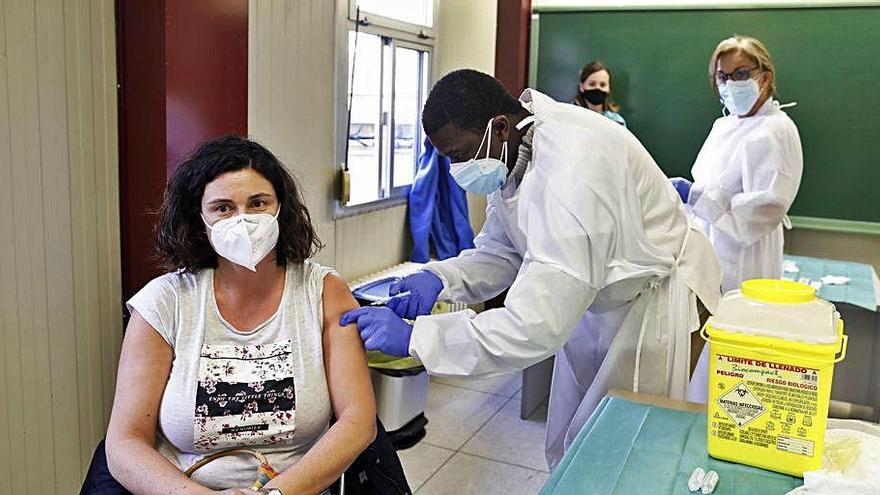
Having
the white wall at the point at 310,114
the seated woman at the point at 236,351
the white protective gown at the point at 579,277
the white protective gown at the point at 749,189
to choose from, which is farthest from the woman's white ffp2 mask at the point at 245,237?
the white protective gown at the point at 749,189

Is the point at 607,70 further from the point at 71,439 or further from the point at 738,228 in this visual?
the point at 71,439

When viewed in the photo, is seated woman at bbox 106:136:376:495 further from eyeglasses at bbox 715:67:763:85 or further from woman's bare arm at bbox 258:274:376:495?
eyeglasses at bbox 715:67:763:85

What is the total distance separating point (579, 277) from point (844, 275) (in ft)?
7.23

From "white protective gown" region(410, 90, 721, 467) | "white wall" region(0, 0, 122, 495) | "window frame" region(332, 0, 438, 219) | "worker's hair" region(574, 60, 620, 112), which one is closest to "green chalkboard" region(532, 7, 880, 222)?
"worker's hair" region(574, 60, 620, 112)

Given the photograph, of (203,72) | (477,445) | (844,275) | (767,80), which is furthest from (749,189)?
(203,72)

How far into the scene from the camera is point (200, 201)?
63.1 inches

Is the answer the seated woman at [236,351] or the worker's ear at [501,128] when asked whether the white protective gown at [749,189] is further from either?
the seated woman at [236,351]

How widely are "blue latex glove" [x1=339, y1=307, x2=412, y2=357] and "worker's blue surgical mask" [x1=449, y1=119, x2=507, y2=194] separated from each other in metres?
0.33

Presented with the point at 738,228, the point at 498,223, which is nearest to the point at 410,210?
the point at 738,228

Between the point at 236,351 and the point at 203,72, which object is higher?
the point at 203,72

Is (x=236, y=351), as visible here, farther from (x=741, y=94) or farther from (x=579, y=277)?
(x=741, y=94)

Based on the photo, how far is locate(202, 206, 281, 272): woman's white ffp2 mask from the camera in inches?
60.1

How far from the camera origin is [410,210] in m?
3.73

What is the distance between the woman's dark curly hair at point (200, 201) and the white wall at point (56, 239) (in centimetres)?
45
